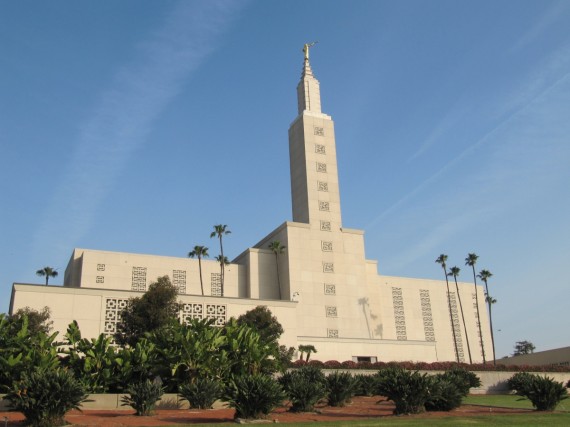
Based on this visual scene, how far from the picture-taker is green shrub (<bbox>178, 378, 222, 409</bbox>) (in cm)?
2172

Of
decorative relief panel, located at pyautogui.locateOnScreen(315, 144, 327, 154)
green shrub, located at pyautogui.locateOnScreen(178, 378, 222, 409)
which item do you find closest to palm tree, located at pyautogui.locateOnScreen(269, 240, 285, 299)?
decorative relief panel, located at pyautogui.locateOnScreen(315, 144, 327, 154)

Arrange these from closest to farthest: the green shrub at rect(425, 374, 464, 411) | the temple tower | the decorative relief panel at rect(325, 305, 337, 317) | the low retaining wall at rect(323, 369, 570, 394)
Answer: the green shrub at rect(425, 374, 464, 411), the low retaining wall at rect(323, 369, 570, 394), the decorative relief panel at rect(325, 305, 337, 317), the temple tower

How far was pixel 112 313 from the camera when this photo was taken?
47.0m

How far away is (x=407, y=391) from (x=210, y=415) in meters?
6.76

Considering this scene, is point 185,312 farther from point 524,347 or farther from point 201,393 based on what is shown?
point 524,347

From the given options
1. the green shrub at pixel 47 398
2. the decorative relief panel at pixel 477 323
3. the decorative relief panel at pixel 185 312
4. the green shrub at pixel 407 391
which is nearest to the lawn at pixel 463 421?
the green shrub at pixel 407 391

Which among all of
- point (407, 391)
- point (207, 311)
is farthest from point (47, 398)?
point (207, 311)

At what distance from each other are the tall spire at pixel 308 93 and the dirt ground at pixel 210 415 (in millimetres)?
52489

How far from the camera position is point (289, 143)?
72.3 meters

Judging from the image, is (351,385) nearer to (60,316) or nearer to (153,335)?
(153,335)

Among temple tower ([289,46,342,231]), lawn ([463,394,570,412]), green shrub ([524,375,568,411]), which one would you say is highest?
temple tower ([289,46,342,231])

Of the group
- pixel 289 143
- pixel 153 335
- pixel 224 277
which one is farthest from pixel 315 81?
pixel 153 335

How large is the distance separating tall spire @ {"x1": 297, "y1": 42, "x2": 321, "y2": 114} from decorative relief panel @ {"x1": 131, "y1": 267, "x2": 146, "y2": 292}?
26.9m

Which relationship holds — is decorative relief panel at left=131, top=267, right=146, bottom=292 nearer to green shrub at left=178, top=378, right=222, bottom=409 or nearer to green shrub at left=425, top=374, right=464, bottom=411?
green shrub at left=178, top=378, right=222, bottom=409
